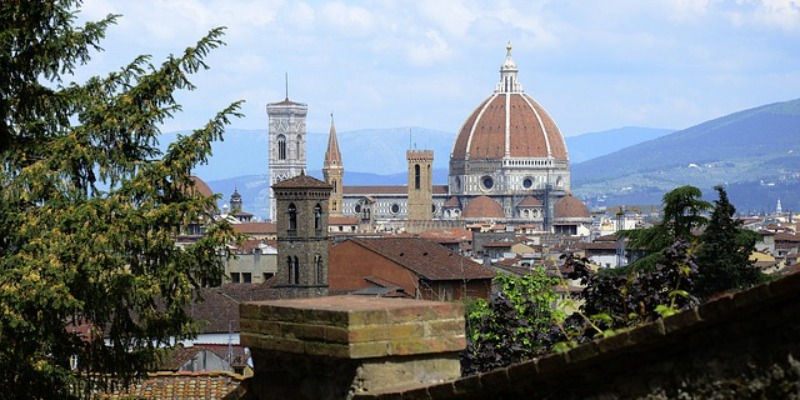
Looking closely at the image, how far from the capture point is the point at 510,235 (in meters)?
121

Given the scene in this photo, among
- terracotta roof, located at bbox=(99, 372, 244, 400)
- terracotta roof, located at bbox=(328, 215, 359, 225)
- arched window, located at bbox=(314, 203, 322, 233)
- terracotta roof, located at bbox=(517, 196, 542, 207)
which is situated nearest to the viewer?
terracotta roof, located at bbox=(99, 372, 244, 400)

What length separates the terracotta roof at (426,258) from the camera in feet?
156

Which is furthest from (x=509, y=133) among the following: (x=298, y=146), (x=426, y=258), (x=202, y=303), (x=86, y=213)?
(x=86, y=213)

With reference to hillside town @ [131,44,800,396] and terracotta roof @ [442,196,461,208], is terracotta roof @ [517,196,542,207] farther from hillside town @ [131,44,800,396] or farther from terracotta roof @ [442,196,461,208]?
terracotta roof @ [442,196,461,208]

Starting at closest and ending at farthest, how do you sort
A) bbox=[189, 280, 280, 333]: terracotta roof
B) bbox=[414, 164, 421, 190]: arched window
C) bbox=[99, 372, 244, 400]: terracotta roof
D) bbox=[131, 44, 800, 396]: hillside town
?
bbox=[99, 372, 244, 400]: terracotta roof
bbox=[189, 280, 280, 333]: terracotta roof
bbox=[131, 44, 800, 396]: hillside town
bbox=[414, 164, 421, 190]: arched window

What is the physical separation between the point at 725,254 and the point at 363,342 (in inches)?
787

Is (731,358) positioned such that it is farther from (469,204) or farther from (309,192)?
(469,204)

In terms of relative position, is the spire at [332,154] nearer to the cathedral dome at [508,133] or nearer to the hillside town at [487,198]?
the hillside town at [487,198]

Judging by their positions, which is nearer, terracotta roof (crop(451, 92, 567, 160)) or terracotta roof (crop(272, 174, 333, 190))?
terracotta roof (crop(272, 174, 333, 190))

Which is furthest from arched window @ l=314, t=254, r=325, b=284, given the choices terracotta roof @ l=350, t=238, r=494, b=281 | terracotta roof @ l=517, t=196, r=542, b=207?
terracotta roof @ l=517, t=196, r=542, b=207

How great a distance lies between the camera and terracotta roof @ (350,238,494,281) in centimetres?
4769

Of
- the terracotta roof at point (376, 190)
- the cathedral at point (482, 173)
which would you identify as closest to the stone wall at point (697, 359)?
the cathedral at point (482, 173)

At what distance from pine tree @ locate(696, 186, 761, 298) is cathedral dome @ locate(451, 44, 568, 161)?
497 ft

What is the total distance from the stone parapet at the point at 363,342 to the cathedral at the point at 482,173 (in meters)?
154
